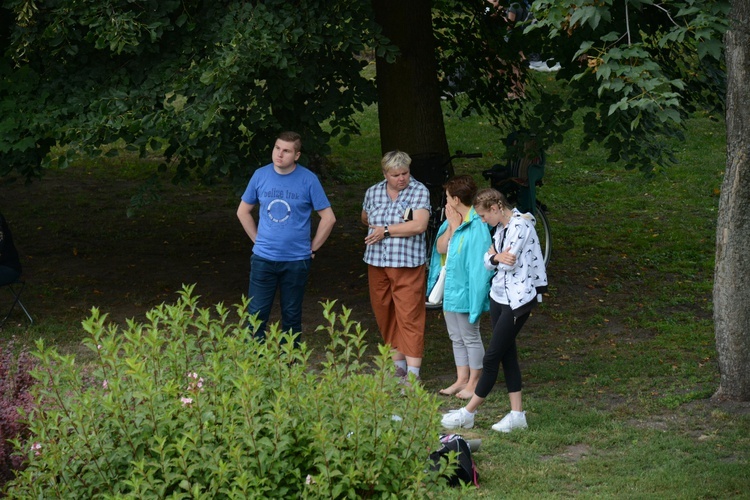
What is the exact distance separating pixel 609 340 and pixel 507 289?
9.50 ft

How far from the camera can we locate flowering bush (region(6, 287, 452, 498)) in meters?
3.82

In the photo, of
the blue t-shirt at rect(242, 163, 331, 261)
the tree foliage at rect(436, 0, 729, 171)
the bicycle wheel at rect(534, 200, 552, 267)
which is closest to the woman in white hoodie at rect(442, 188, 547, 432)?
the tree foliage at rect(436, 0, 729, 171)

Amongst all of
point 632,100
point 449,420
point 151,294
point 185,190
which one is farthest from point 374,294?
point 185,190

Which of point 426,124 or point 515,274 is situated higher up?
point 426,124

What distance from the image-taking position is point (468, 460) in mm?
5770

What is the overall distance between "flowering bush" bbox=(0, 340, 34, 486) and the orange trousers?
2.94m

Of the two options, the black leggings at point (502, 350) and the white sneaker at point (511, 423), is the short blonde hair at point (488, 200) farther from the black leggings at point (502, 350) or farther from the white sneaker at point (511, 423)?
the white sneaker at point (511, 423)

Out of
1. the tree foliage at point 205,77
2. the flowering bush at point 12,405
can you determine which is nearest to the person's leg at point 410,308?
the tree foliage at point 205,77

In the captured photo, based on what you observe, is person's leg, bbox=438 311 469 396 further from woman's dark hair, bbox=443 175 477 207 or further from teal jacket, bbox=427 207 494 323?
woman's dark hair, bbox=443 175 477 207

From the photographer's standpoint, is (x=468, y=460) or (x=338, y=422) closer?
(x=338, y=422)

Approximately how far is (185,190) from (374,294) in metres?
9.26

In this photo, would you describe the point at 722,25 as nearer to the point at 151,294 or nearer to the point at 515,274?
the point at 515,274

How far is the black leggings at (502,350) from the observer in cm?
677

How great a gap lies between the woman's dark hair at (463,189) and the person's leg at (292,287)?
121cm
